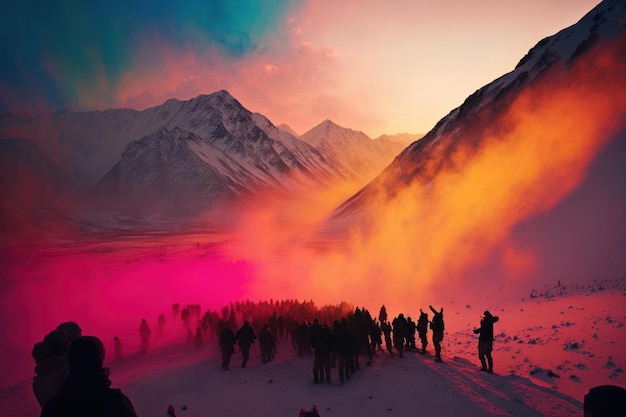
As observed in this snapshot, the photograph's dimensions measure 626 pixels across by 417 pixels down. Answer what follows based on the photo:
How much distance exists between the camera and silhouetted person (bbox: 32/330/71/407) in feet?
14.1

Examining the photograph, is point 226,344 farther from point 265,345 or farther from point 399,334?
point 399,334

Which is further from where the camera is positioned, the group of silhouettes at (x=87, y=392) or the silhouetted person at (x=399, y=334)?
the silhouetted person at (x=399, y=334)

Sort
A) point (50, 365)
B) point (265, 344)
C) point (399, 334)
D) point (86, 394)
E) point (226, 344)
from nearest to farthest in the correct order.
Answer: point (86, 394), point (50, 365), point (399, 334), point (226, 344), point (265, 344)

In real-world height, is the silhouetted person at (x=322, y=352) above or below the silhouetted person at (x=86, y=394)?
below

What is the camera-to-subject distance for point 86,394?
2.58 meters

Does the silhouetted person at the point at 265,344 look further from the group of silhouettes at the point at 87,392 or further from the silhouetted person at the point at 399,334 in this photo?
the group of silhouettes at the point at 87,392

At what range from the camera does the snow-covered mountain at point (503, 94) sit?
52.1 metres

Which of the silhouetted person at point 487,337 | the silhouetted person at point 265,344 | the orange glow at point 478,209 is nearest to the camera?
the silhouetted person at point 487,337

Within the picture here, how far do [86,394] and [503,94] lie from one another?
76.8m

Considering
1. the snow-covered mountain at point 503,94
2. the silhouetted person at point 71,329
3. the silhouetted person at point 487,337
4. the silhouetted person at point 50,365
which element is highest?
the snow-covered mountain at point 503,94

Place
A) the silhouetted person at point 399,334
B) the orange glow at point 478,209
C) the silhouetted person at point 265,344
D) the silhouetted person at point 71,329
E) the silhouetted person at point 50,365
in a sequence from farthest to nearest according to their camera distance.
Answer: the orange glow at point 478,209 < the silhouetted person at point 265,344 < the silhouetted person at point 399,334 < the silhouetted person at point 71,329 < the silhouetted person at point 50,365

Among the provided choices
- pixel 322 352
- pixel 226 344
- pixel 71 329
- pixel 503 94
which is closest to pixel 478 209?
pixel 503 94

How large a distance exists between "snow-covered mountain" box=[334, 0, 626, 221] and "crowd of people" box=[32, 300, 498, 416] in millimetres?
43393

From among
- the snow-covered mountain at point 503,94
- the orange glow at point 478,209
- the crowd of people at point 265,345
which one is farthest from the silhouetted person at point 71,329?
the snow-covered mountain at point 503,94
